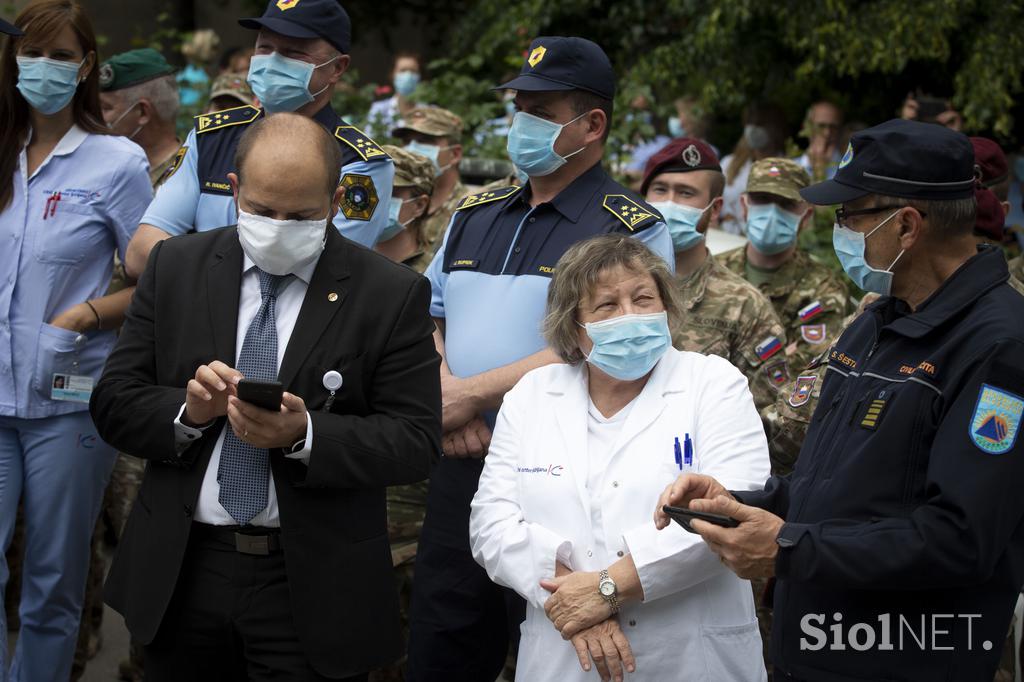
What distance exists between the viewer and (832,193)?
130 inches

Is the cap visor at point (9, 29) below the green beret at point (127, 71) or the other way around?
the other way around

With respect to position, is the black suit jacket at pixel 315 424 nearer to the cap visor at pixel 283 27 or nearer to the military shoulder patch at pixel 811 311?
the cap visor at pixel 283 27

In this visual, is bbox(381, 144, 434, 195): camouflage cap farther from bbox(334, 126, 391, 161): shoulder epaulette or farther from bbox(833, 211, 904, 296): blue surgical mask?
bbox(833, 211, 904, 296): blue surgical mask

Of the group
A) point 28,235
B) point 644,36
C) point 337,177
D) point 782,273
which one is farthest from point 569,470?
point 644,36

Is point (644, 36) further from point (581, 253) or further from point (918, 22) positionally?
point (581, 253)

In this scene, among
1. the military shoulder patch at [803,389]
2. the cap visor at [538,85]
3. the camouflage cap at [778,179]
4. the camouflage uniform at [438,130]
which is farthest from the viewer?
the camouflage uniform at [438,130]

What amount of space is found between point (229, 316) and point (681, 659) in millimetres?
1562

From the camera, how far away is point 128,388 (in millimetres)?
3398

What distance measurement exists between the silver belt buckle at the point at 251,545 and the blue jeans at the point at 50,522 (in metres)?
1.49

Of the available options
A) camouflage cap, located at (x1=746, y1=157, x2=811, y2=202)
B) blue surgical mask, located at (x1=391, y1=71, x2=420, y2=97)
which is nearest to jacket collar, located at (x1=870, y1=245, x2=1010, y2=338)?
camouflage cap, located at (x1=746, y1=157, x2=811, y2=202)

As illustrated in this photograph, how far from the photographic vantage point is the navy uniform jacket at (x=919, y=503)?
2.85 m

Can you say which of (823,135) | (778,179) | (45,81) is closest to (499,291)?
(45,81)

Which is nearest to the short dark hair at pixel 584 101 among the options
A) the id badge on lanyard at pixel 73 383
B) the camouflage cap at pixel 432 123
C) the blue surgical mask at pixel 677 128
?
the id badge on lanyard at pixel 73 383

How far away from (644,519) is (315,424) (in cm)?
101
